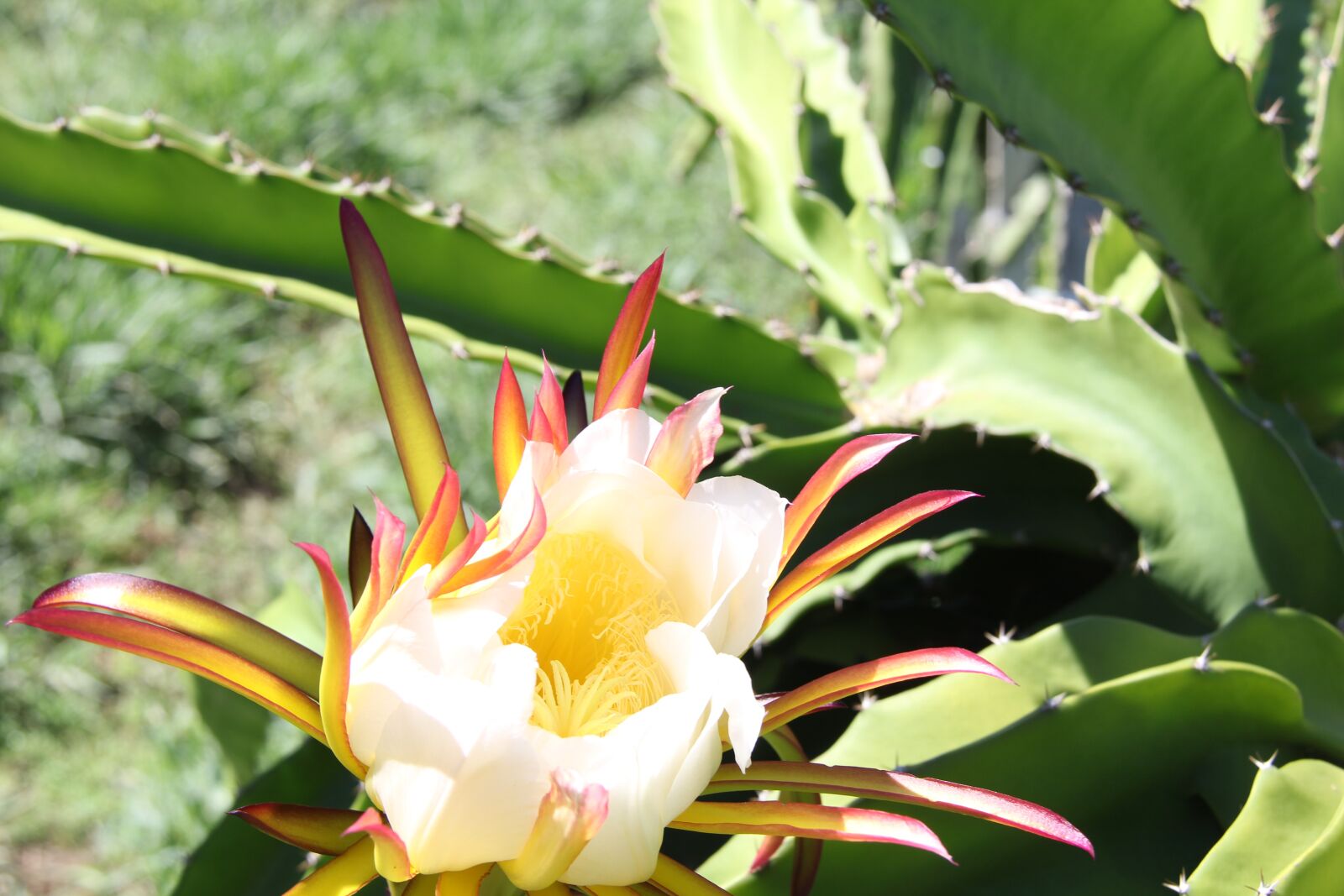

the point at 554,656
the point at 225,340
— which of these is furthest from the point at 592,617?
the point at 225,340

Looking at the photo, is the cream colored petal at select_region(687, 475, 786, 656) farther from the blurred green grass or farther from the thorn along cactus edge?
the blurred green grass

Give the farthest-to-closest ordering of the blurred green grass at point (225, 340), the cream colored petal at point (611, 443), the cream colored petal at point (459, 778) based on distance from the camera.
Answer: the blurred green grass at point (225, 340) → the cream colored petal at point (611, 443) → the cream colored petal at point (459, 778)

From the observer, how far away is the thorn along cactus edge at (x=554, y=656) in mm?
532

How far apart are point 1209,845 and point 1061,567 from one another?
43 centimetres

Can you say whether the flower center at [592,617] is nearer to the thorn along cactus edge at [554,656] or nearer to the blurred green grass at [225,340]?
the thorn along cactus edge at [554,656]

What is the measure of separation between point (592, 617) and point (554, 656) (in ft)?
0.10

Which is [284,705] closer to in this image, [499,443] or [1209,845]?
[499,443]

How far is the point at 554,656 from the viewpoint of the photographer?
25.5 inches

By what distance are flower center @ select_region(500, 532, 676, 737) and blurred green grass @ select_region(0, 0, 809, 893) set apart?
31.3 inches

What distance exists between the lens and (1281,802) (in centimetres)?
82

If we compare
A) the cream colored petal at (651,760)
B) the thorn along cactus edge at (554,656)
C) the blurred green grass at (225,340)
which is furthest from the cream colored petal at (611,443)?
the blurred green grass at (225,340)

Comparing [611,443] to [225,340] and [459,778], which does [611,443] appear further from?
[225,340]

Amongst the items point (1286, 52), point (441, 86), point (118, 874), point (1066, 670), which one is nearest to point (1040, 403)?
point (1066, 670)

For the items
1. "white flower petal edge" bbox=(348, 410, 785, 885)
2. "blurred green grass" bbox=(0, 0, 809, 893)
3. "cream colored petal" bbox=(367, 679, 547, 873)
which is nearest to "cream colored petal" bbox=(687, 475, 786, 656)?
"white flower petal edge" bbox=(348, 410, 785, 885)
